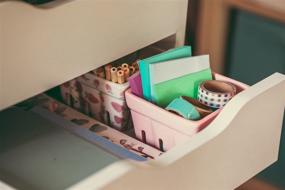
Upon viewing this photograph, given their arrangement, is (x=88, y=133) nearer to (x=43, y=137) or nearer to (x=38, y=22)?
(x=43, y=137)

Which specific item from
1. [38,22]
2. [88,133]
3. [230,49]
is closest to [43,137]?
[88,133]

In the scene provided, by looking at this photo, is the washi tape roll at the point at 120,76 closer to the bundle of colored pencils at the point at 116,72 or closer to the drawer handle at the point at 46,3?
the bundle of colored pencils at the point at 116,72

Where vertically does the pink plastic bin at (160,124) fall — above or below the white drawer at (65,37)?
below

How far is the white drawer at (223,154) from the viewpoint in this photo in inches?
30.4

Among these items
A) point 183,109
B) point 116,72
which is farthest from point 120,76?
point 183,109

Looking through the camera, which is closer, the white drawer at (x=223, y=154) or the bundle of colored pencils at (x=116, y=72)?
the white drawer at (x=223, y=154)

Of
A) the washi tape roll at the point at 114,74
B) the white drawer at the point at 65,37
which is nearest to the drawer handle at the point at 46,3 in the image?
the white drawer at the point at 65,37

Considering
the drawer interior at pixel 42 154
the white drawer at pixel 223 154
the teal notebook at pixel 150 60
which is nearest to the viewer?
the white drawer at pixel 223 154

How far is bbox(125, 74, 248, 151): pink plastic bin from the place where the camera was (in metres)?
0.94

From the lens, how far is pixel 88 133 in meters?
0.98

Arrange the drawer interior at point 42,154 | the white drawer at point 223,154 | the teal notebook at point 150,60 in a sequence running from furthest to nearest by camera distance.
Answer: the teal notebook at point 150,60 → the drawer interior at point 42,154 → the white drawer at point 223,154

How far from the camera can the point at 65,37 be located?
0.89 meters

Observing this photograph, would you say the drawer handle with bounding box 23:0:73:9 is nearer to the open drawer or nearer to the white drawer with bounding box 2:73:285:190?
the open drawer

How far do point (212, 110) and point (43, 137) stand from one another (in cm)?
25
